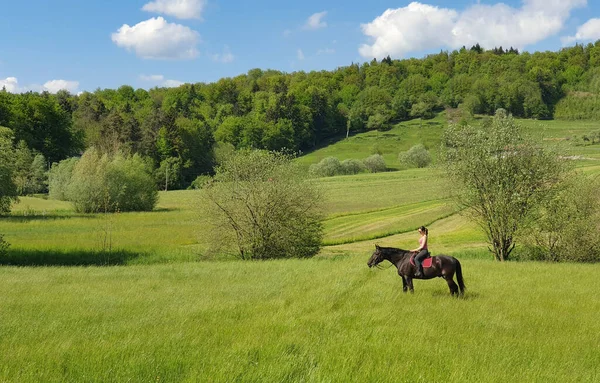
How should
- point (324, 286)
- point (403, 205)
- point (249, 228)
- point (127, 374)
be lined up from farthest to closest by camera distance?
point (403, 205) < point (249, 228) < point (324, 286) < point (127, 374)

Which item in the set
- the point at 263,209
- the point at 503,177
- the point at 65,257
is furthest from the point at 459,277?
the point at 65,257

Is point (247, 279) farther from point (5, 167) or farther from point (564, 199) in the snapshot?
point (5, 167)

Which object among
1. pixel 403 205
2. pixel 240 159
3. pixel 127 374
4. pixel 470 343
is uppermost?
pixel 240 159

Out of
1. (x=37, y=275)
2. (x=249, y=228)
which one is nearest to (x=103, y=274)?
(x=37, y=275)

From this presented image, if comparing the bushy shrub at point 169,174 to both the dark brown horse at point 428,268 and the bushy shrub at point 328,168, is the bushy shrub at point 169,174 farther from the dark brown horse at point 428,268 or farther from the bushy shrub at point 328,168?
the dark brown horse at point 428,268

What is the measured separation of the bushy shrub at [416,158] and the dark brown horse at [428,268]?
132 metres

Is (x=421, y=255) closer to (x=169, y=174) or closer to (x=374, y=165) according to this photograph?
(x=169, y=174)

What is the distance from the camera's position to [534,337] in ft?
35.6

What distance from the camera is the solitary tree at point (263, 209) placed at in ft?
107

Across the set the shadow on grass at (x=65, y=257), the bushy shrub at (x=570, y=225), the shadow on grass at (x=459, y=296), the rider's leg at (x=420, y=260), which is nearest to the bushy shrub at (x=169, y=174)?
the shadow on grass at (x=65, y=257)

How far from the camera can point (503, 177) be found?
30.5 meters

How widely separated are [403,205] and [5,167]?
179ft

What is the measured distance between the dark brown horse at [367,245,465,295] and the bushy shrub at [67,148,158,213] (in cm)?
5682

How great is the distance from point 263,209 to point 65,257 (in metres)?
15.4
